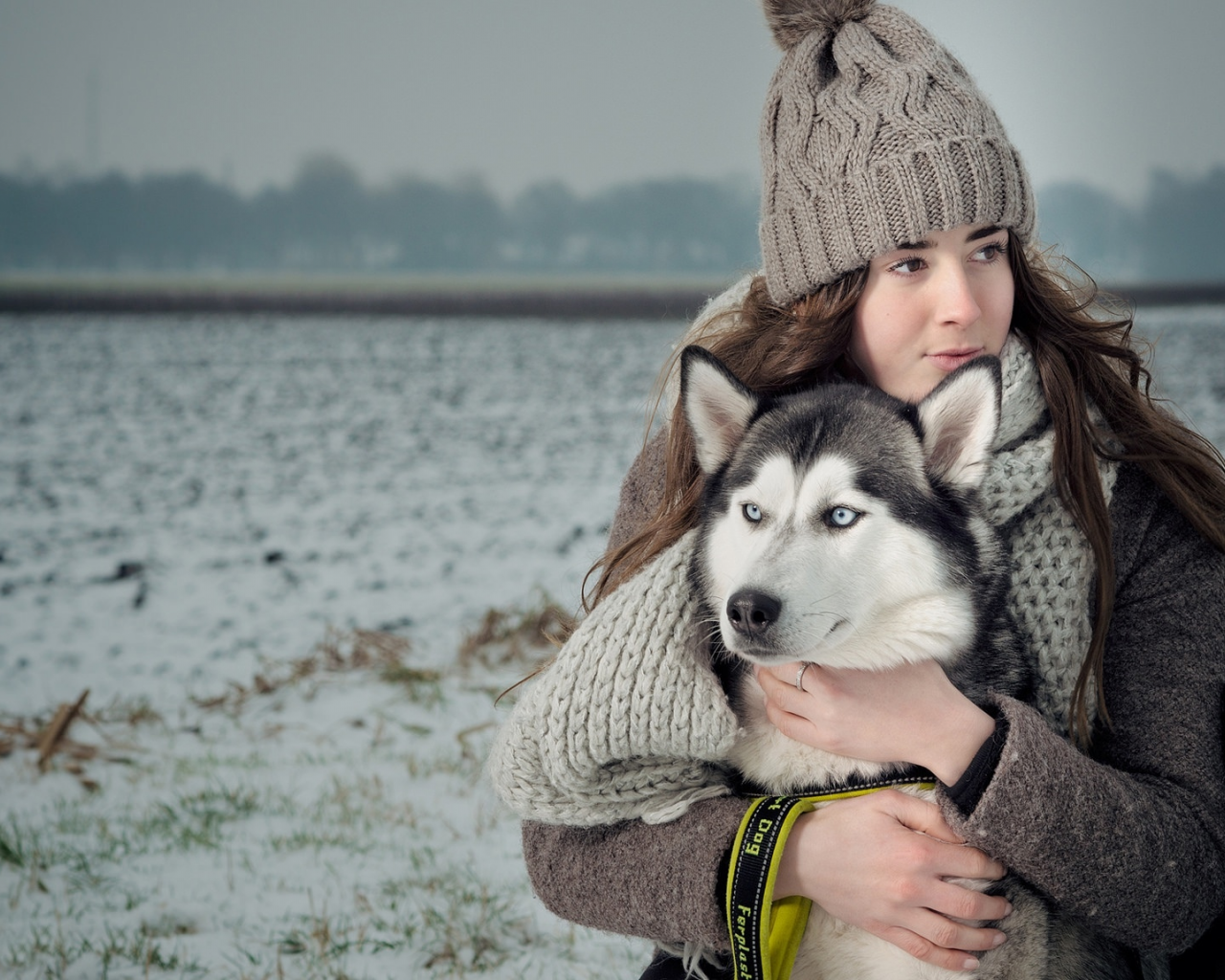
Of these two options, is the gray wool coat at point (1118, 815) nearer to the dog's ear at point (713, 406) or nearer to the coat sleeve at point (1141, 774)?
the coat sleeve at point (1141, 774)

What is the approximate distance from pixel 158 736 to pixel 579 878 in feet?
10.2

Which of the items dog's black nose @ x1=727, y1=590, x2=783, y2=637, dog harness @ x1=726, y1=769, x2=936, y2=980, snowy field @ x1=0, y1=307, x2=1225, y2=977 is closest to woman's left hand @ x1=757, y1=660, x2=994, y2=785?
dog harness @ x1=726, y1=769, x2=936, y2=980

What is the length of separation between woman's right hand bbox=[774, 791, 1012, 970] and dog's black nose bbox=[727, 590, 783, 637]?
1.31 feet

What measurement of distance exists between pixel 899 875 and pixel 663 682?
0.46 meters

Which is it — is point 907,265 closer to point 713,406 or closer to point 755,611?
point 713,406

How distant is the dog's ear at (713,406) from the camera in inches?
68.6

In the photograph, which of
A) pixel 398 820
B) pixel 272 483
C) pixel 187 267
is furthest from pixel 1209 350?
pixel 187 267

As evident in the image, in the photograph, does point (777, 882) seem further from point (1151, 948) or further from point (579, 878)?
point (1151, 948)

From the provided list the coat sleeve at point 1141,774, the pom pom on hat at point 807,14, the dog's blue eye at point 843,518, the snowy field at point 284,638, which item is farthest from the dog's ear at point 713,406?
the snowy field at point 284,638

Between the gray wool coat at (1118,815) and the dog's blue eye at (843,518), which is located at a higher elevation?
the dog's blue eye at (843,518)

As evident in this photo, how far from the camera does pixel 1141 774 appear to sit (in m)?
1.66

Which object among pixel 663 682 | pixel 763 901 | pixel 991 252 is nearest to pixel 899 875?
pixel 763 901

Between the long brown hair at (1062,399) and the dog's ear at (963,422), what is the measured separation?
0.67ft

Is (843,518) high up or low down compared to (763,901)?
up
